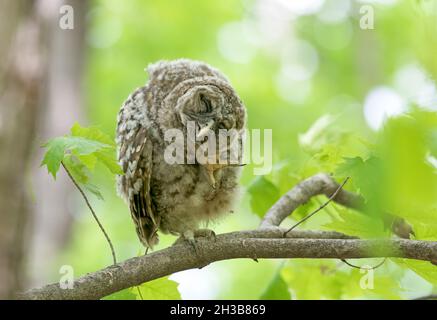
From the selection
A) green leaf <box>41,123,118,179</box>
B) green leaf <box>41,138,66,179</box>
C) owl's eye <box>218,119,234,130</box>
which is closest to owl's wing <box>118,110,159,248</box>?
owl's eye <box>218,119,234,130</box>

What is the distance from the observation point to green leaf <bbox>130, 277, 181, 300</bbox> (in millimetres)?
2809

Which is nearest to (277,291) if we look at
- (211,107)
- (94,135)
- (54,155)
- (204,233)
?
(204,233)

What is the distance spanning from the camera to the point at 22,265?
1438mm

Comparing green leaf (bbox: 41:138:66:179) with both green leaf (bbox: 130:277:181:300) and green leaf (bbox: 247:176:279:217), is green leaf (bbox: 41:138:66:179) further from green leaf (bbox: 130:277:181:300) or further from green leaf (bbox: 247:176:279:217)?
green leaf (bbox: 247:176:279:217)

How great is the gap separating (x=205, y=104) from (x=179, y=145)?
28 cm

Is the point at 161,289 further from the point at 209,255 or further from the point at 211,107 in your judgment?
the point at 211,107

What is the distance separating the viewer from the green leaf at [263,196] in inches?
129

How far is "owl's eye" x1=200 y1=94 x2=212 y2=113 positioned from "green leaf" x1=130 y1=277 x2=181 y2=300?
3.02 ft

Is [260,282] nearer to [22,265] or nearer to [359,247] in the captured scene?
[359,247]

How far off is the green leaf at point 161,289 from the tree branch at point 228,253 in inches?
7.7

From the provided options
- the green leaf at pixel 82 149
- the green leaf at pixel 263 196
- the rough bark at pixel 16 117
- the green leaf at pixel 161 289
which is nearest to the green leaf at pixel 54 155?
the green leaf at pixel 82 149

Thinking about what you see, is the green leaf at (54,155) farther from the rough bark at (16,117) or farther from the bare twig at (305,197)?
the bare twig at (305,197)
